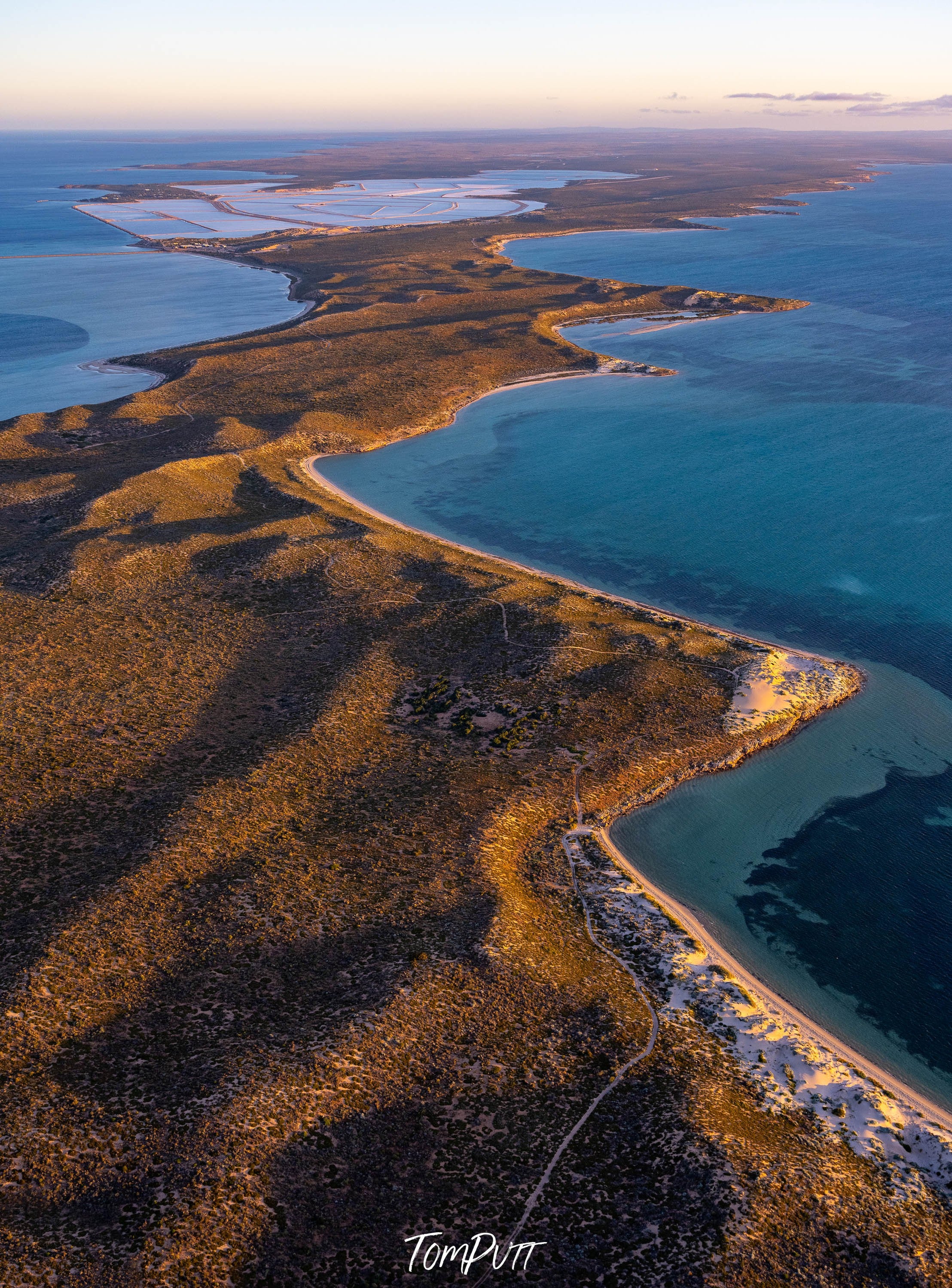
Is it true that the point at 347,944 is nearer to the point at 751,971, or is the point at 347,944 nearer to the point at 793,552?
the point at 751,971

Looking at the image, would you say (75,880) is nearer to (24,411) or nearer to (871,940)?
(871,940)

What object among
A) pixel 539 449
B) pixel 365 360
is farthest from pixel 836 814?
pixel 365 360
